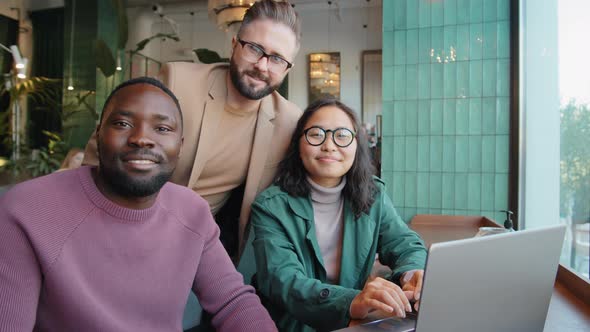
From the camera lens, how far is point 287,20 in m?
1.67

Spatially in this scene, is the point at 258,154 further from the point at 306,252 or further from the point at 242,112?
the point at 306,252

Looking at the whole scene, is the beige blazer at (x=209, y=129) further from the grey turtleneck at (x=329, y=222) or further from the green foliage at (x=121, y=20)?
the green foliage at (x=121, y=20)

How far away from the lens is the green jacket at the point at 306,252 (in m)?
1.21

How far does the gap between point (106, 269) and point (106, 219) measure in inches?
4.4

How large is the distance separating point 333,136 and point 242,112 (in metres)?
0.46

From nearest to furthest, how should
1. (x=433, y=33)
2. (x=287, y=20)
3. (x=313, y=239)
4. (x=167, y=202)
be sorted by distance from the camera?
(x=167, y=202)
(x=313, y=239)
(x=287, y=20)
(x=433, y=33)

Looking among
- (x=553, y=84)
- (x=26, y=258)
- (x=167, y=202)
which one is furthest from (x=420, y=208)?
(x=26, y=258)

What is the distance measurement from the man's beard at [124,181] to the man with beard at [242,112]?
2.08ft

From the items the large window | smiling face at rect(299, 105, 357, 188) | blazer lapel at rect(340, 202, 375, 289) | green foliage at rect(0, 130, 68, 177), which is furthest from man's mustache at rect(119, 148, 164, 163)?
green foliage at rect(0, 130, 68, 177)

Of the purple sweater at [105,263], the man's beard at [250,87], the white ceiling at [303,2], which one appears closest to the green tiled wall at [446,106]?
the man's beard at [250,87]

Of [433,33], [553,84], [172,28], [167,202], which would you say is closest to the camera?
[167,202]

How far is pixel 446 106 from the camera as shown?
3.20 metres

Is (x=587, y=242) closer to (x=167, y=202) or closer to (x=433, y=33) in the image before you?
(x=433, y=33)

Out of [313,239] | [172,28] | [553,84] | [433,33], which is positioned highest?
[172,28]
